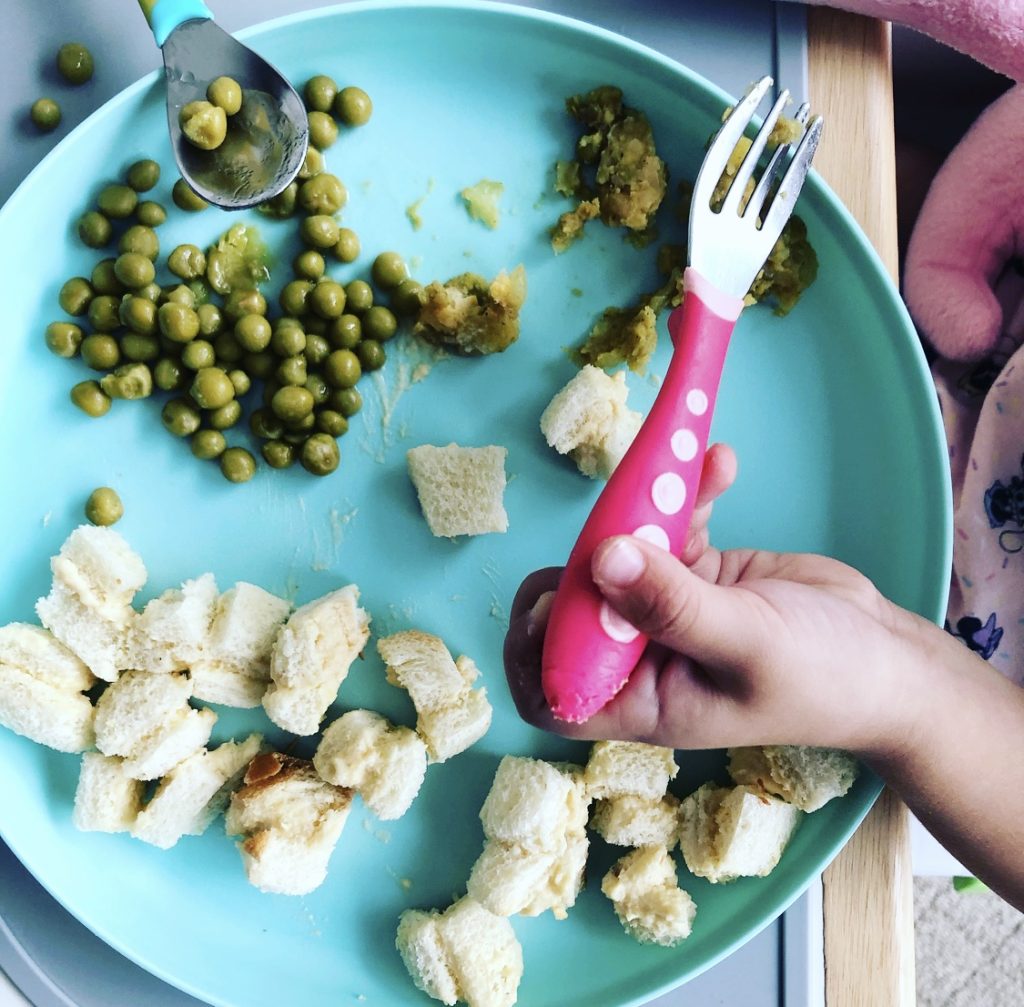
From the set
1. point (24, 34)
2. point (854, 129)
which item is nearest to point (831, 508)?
point (854, 129)

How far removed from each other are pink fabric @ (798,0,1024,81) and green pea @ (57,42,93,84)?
841 millimetres

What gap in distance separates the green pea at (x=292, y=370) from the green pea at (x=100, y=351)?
0.19 meters

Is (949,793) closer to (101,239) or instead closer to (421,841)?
(421,841)

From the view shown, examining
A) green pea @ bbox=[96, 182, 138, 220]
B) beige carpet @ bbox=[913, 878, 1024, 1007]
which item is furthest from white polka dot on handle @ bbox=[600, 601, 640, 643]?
beige carpet @ bbox=[913, 878, 1024, 1007]

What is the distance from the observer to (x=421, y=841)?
1.19 m

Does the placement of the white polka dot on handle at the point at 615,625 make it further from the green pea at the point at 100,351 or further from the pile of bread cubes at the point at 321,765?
the green pea at the point at 100,351

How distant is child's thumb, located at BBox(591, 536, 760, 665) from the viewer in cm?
80

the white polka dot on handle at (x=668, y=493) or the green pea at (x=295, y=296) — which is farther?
the green pea at (x=295, y=296)

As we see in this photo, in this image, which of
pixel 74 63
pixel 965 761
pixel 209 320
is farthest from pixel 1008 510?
pixel 74 63

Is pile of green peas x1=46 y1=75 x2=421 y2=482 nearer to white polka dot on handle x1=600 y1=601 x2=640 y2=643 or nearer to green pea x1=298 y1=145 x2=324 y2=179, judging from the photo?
green pea x1=298 y1=145 x2=324 y2=179

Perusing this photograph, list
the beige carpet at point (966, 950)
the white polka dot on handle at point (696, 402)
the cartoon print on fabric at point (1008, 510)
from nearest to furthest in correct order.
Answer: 1. the white polka dot on handle at point (696, 402)
2. the cartoon print on fabric at point (1008, 510)
3. the beige carpet at point (966, 950)

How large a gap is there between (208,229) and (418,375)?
0.97ft

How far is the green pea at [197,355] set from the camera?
3.71 ft

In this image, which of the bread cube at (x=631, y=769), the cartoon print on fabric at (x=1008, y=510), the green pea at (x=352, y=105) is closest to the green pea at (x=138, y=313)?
the green pea at (x=352, y=105)
